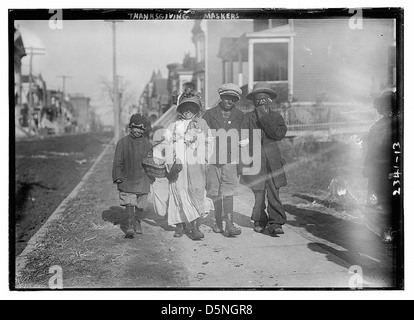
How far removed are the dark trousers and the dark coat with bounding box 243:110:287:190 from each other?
5 centimetres

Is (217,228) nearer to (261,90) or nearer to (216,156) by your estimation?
(216,156)

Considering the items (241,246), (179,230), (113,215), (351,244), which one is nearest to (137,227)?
(113,215)

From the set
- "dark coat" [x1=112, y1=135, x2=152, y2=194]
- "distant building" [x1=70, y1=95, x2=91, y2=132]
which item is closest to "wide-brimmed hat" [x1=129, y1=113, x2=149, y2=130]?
"dark coat" [x1=112, y1=135, x2=152, y2=194]

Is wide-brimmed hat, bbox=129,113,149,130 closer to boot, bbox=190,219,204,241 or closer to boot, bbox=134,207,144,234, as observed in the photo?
boot, bbox=134,207,144,234

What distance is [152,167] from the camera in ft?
13.2

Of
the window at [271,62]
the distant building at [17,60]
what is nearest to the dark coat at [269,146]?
the window at [271,62]

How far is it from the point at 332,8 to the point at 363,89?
78cm

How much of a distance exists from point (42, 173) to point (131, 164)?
54.1 inches

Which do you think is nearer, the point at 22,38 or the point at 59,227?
the point at 22,38

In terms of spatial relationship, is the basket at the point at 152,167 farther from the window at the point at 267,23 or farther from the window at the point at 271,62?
the window at the point at 267,23
